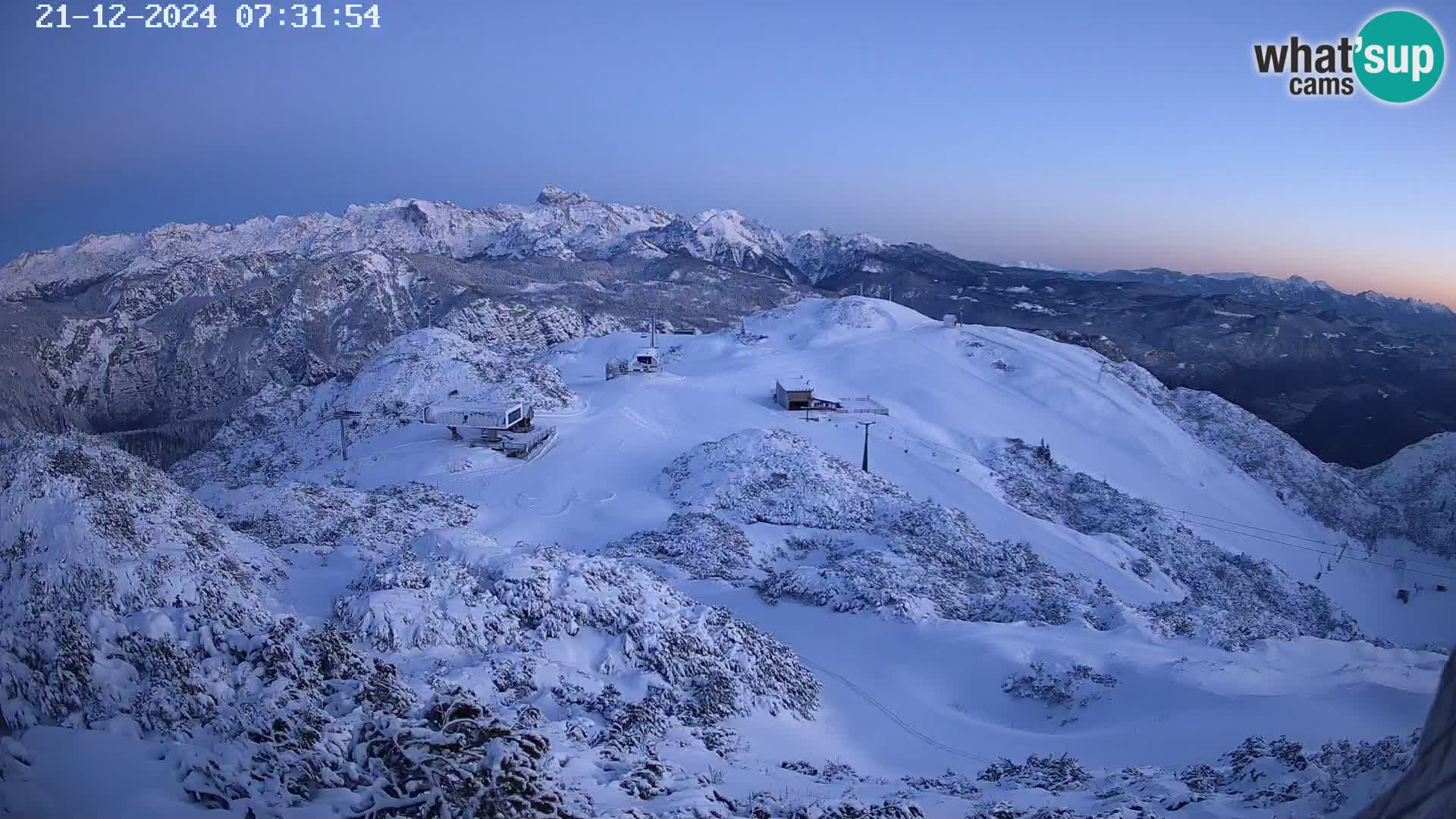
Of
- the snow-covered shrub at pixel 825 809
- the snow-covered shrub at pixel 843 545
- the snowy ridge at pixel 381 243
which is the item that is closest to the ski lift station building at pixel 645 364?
the snow-covered shrub at pixel 843 545

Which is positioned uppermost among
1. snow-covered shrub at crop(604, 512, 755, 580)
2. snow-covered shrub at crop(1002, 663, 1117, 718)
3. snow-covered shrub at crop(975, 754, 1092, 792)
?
snow-covered shrub at crop(975, 754, 1092, 792)

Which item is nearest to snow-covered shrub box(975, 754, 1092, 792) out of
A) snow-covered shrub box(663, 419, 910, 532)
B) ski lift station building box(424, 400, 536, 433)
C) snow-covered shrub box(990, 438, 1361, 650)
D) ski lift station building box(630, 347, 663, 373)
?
snow-covered shrub box(990, 438, 1361, 650)

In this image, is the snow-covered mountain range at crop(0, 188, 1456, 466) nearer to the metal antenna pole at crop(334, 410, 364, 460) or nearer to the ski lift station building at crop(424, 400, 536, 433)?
the metal antenna pole at crop(334, 410, 364, 460)

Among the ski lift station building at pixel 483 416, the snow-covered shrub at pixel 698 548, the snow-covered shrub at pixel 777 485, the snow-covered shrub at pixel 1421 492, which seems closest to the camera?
the snow-covered shrub at pixel 698 548

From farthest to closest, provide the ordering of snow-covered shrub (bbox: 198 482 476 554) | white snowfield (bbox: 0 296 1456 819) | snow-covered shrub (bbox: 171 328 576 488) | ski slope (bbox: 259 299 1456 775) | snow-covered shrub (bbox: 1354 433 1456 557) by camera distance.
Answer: snow-covered shrub (bbox: 1354 433 1456 557)
snow-covered shrub (bbox: 171 328 576 488)
snow-covered shrub (bbox: 198 482 476 554)
ski slope (bbox: 259 299 1456 775)
white snowfield (bbox: 0 296 1456 819)

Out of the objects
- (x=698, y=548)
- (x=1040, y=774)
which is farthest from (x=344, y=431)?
(x=1040, y=774)

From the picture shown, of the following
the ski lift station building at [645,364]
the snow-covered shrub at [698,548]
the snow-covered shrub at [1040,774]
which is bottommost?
the snow-covered shrub at [698,548]

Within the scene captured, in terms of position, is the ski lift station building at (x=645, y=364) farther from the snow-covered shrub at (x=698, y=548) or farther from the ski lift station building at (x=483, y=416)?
the snow-covered shrub at (x=698, y=548)
